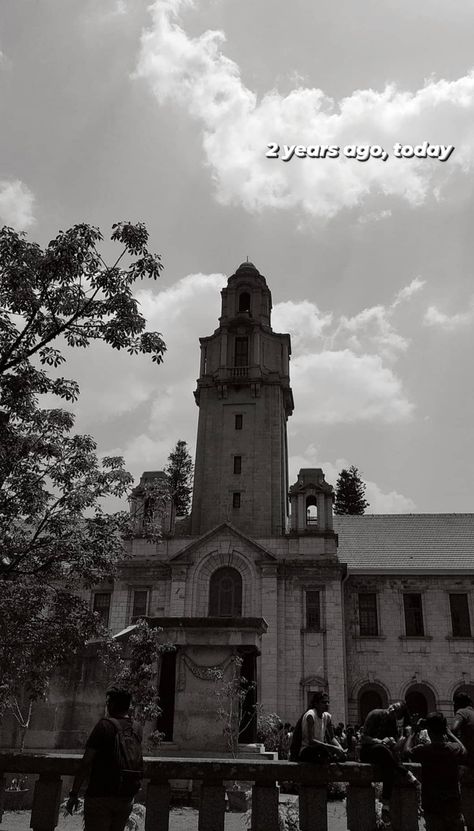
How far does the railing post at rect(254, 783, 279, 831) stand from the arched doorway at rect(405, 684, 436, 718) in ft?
90.4

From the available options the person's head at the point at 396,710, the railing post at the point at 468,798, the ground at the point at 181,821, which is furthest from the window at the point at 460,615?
the railing post at the point at 468,798

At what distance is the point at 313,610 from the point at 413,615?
558 cm

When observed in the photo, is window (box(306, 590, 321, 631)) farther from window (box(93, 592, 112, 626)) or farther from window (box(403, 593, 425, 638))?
window (box(93, 592, 112, 626))

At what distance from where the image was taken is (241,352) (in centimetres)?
4075

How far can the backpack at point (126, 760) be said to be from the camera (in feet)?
18.7

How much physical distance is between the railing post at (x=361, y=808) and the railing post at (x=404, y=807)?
1.24 ft

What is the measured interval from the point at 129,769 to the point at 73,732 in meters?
9.37

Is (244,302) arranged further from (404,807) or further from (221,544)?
(404,807)

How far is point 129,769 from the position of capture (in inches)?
227

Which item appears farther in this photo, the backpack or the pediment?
the pediment

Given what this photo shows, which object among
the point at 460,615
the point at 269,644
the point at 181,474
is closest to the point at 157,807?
the point at 269,644

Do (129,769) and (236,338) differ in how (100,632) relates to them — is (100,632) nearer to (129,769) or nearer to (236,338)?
(129,769)

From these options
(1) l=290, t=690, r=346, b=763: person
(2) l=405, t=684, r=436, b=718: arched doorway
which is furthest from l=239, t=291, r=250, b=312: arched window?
(1) l=290, t=690, r=346, b=763: person

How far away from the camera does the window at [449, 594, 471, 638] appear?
107 ft
